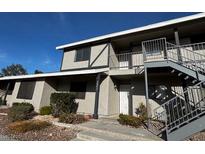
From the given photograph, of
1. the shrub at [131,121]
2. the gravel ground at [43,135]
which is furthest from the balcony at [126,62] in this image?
the gravel ground at [43,135]

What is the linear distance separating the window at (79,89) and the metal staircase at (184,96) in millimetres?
5187

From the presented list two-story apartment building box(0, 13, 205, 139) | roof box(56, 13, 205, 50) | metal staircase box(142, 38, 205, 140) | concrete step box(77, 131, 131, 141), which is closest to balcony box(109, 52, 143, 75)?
two-story apartment building box(0, 13, 205, 139)

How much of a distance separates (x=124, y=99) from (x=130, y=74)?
2.33m

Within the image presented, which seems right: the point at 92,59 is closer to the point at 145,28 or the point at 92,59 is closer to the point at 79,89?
the point at 79,89

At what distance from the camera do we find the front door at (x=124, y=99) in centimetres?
934

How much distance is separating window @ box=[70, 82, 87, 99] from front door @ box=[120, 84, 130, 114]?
302 cm

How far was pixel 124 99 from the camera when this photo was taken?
9523 millimetres

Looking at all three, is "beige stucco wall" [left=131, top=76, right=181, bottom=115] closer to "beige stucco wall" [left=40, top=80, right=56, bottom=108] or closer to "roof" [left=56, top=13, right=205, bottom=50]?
"roof" [left=56, top=13, right=205, bottom=50]

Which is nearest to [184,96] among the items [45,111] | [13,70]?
[45,111]
